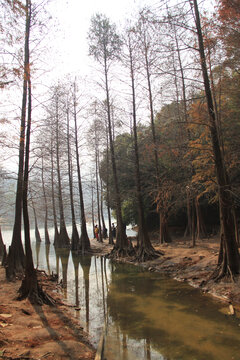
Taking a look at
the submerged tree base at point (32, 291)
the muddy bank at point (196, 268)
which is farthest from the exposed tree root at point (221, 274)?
the submerged tree base at point (32, 291)

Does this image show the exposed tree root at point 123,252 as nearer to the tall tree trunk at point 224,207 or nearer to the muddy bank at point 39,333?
the tall tree trunk at point 224,207

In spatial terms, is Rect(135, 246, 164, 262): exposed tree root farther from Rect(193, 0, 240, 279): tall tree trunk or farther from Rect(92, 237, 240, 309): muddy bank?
Rect(193, 0, 240, 279): tall tree trunk

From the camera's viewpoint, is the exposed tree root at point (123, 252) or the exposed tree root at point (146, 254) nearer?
the exposed tree root at point (146, 254)

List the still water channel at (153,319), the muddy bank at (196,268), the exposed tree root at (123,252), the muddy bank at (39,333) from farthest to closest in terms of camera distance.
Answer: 1. the exposed tree root at (123,252)
2. the muddy bank at (196,268)
3. the still water channel at (153,319)
4. the muddy bank at (39,333)

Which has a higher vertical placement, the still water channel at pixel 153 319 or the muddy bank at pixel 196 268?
the muddy bank at pixel 196 268

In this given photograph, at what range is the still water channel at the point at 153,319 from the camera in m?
5.14

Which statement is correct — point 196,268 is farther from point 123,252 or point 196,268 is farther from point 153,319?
point 123,252

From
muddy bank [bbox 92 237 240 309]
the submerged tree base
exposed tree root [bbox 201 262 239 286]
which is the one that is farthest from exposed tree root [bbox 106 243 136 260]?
the submerged tree base

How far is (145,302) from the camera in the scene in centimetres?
820

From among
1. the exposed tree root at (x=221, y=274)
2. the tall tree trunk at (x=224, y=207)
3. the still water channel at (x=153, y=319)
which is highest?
the tall tree trunk at (x=224, y=207)

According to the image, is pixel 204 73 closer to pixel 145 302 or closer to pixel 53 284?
pixel 145 302

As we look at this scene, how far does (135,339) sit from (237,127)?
8.84m

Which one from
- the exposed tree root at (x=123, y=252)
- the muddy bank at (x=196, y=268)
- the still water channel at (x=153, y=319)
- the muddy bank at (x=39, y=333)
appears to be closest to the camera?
the muddy bank at (x=39, y=333)

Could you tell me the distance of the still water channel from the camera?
514cm
